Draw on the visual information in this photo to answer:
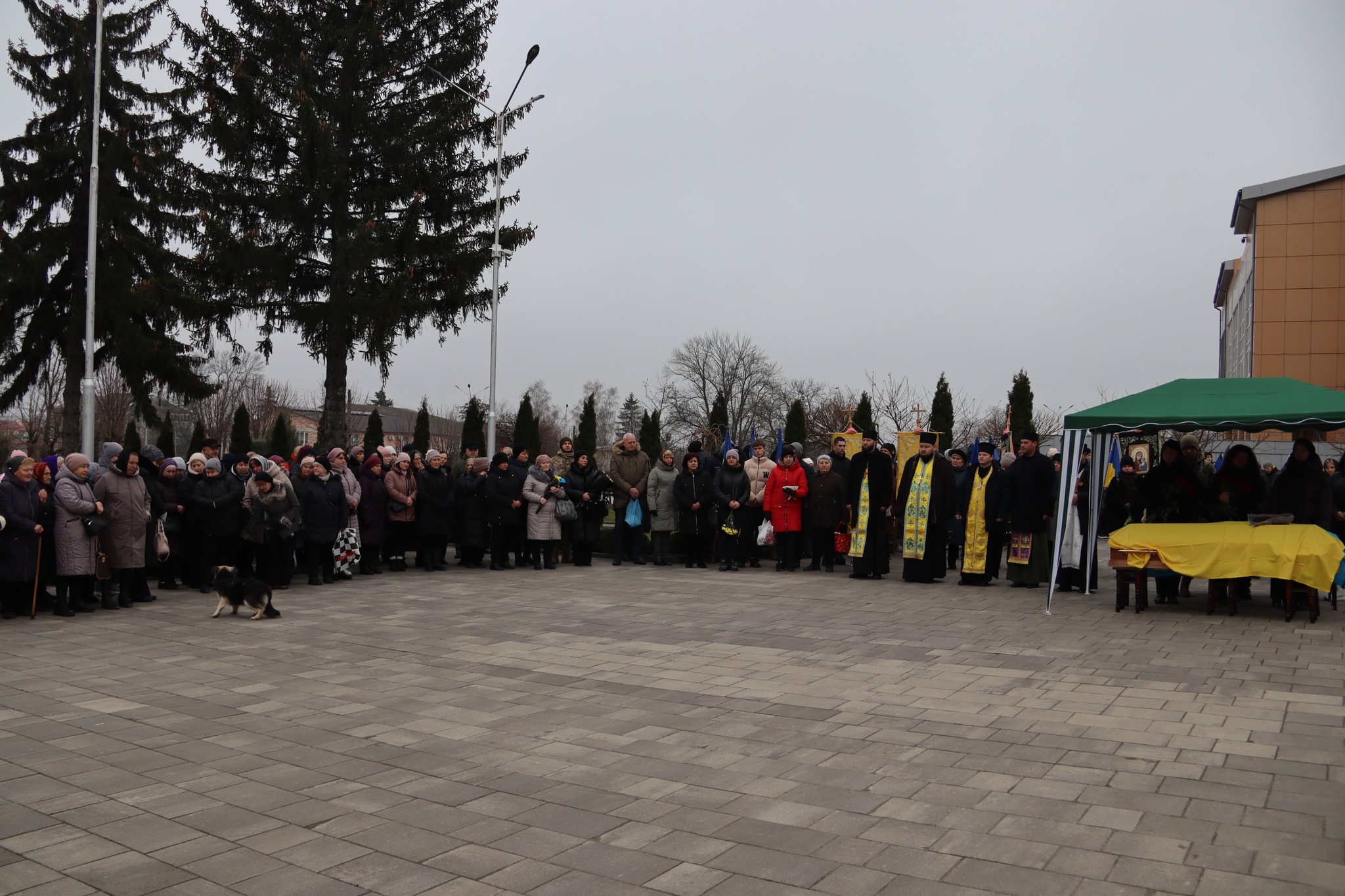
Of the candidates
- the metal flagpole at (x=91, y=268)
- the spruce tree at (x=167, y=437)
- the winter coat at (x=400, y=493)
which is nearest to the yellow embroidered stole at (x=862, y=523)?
the winter coat at (x=400, y=493)

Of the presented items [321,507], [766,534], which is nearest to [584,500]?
[766,534]

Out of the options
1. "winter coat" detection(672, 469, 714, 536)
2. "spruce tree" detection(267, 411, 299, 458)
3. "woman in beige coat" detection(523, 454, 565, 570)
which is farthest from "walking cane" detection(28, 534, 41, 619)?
"spruce tree" detection(267, 411, 299, 458)

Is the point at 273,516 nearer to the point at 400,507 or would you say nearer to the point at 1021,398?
the point at 400,507

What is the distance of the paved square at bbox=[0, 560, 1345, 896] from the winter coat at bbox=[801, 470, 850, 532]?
5.23m

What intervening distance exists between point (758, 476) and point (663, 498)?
60.6 inches

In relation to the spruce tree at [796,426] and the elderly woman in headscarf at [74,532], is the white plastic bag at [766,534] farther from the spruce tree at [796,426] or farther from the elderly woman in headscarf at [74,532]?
the spruce tree at [796,426]

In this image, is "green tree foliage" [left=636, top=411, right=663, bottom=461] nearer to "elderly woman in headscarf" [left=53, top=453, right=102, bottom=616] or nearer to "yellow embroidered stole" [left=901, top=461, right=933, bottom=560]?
"yellow embroidered stole" [left=901, top=461, right=933, bottom=560]

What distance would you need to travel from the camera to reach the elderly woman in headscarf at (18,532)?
10180 millimetres

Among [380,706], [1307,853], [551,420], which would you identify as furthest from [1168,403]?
[551,420]

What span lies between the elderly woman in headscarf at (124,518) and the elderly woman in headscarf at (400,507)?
3673 millimetres

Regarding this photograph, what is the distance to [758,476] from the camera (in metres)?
16.0

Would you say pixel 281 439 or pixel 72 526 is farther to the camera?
pixel 281 439

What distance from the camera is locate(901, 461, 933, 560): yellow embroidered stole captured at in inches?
547

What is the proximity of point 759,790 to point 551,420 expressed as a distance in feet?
276
